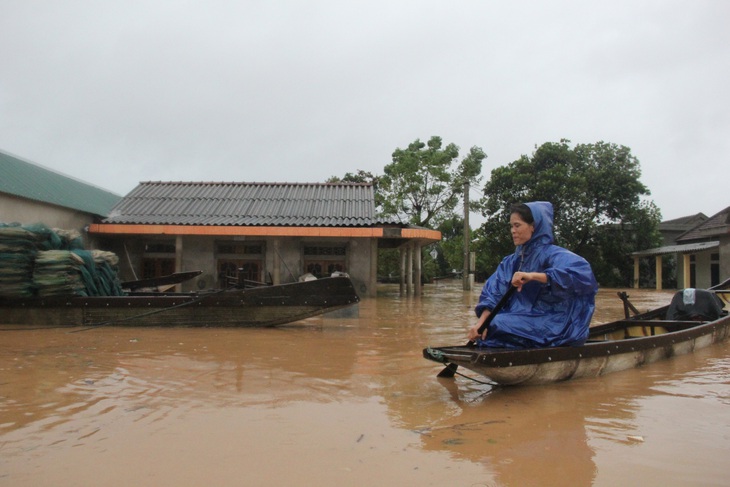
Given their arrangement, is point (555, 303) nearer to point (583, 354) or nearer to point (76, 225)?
point (583, 354)

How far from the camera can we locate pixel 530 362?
162 inches

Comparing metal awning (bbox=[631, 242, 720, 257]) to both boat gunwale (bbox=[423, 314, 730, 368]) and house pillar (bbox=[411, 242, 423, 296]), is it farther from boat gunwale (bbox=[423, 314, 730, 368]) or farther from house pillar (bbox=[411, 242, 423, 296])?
boat gunwale (bbox=[423, 314, 730, 368])

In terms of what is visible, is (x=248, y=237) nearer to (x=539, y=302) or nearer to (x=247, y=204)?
(x=247, y=204)

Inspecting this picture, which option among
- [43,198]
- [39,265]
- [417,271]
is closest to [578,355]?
[39,265]

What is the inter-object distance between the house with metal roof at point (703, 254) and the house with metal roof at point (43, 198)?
65.3ft

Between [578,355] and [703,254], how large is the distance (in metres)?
21.2

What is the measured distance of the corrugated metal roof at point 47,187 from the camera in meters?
12.5

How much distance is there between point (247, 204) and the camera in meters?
16.3

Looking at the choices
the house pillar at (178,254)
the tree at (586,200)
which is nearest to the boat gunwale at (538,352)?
the house pillar at (178,254)

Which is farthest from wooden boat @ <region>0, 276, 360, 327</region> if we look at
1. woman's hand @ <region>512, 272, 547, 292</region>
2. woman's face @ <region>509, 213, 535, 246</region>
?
woman's hand @ <region>512, 272, 547, 292</region>

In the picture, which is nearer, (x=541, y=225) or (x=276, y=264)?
(x=541, y=225)

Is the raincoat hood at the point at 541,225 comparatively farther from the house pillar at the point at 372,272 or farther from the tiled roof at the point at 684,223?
the tiled roof at the point at 684,223

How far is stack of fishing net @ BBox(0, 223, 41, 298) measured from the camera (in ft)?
24.9

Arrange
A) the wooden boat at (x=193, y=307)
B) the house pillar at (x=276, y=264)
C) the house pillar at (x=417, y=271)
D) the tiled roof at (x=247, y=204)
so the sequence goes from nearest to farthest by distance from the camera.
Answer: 1. the wooden boat at (x=193, y=307)
2. the house pillar at (x=276, y=264)
3. the tiled roof at (x=247, y=204)
4. the house pillar at (x=417, y=271)
